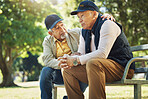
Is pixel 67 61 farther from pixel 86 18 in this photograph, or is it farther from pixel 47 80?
pixel 47 80

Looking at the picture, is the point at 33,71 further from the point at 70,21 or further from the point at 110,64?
the point at 110,64

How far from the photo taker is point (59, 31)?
16.3ft

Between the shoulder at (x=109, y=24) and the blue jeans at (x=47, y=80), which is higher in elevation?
the shoulder at (x=109, y=24)

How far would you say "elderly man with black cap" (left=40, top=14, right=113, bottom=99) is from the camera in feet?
15.8

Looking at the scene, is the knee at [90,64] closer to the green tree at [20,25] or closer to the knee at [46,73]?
the knee at [46,73]

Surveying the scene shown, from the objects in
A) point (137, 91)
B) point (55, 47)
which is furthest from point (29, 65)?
point (137, 91)

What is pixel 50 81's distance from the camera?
4832mm

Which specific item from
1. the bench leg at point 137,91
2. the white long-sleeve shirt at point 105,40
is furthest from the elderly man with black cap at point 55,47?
the bench leg at point 137,91

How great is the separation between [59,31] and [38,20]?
17893 mm

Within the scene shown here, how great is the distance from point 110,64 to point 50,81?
1713mm

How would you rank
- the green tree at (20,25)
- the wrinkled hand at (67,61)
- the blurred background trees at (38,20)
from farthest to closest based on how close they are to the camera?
the green tree at (20,25) → the blurred background trees at (38,20) → the wrinkled hand at (67,61)

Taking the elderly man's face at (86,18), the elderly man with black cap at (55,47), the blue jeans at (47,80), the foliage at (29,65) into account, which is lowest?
the foliage at (29,65)

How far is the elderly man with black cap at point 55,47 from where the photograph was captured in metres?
4.82

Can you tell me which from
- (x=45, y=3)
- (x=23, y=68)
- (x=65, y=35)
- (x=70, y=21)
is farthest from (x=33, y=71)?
(x=65, y=35)
